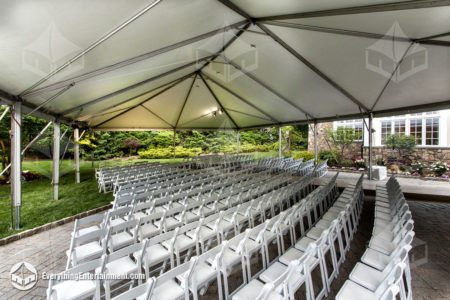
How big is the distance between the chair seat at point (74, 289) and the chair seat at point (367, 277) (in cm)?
275

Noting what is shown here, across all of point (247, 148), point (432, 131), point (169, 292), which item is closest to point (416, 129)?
point (432, 131)

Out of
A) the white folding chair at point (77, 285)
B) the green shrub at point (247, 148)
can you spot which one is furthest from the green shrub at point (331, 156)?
the white folding chair at point (77, 285)

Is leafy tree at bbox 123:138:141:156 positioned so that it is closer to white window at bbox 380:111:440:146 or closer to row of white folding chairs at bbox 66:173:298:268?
row of white folding chairs at bbox 66:173:298:268

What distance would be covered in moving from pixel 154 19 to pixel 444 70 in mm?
6739

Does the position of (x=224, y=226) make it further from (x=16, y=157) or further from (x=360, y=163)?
(x=360, y=163)

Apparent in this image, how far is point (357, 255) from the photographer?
3.32m

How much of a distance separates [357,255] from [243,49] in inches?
253

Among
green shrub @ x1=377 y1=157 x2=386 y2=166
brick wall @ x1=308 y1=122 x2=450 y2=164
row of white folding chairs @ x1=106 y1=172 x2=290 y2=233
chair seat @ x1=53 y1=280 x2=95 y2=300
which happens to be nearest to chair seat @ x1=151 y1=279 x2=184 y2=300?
chair seat @ x1=53 y1=280 x2=95 y2=300

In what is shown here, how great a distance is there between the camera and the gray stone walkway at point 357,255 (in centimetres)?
255

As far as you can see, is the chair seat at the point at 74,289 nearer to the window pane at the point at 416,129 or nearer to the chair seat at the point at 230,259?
the chair seat at the point at 230,259

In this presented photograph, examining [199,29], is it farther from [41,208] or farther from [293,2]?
[41,208]

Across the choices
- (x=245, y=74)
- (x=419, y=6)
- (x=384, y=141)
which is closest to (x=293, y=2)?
(x=419, y=6)

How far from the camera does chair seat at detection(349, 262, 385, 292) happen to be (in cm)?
204

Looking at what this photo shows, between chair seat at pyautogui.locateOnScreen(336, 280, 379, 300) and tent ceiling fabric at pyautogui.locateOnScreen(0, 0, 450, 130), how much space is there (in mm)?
3855
